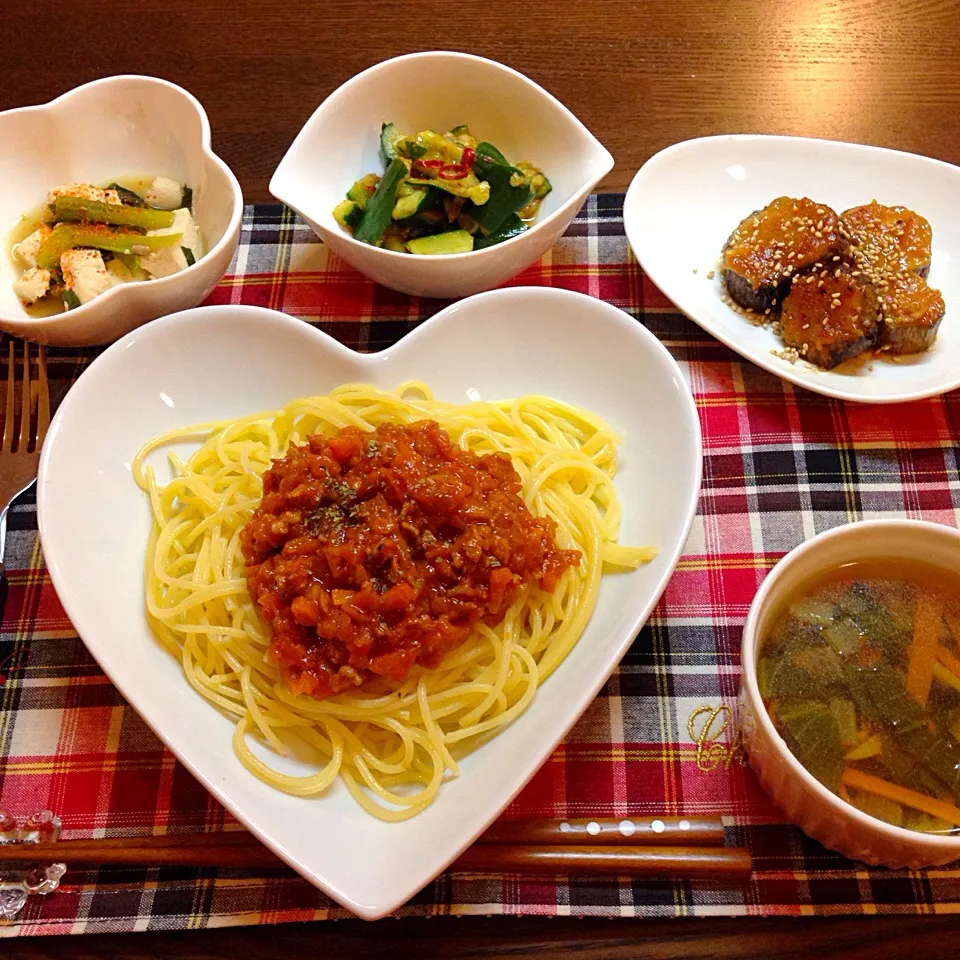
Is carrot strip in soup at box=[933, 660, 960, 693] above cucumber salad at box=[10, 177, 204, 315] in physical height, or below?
below

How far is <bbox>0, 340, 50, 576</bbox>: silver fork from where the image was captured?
3.08m

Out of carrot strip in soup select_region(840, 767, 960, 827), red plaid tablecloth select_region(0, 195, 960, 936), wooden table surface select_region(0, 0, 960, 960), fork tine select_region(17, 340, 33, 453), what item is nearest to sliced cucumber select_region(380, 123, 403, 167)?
red plaid tablecloth select_region(0, 195, 960, 936)

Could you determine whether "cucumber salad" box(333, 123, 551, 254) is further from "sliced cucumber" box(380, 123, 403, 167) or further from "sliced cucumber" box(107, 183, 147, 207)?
"sliced cucumber" box(107, 183, 147, 207)

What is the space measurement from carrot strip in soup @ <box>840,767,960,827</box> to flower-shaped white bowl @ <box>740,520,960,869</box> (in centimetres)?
11

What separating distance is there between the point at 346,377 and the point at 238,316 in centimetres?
45

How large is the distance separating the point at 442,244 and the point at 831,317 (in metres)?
1.59

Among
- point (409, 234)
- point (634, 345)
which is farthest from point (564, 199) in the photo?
point (634, 345)

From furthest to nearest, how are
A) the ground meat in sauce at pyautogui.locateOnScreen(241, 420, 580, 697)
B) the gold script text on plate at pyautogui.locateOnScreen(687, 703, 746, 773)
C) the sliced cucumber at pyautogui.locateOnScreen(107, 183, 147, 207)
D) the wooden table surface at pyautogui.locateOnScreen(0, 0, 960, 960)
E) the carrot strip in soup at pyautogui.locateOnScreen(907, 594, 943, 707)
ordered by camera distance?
the wooden table surface at pyautogui.locateOnScreen(0, 0, 960, 960) → the sliced cucumber at pyautogui.locateOnScreen(107, 183, 147, 207) → the gold script text on plate at pyautogui.locateOnScreen(687, 703, 746, 773) → the ground meat in sauce at pyautogui.locateOnScreen(241, 420, 580, 697) → the carrot strip in soup at pyautogui.locateOnScreen(907, 594, 943, 707)

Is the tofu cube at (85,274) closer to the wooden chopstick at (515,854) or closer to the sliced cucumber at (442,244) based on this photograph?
the sliced cucumber at (442,244)

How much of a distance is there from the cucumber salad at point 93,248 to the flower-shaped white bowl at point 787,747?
2590mm

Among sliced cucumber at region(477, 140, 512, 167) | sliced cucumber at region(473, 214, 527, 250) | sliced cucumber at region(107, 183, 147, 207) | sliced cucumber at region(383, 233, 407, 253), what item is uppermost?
sliced cucumber at region(477, 140, 512, 167)

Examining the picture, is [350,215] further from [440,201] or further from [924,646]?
[924,646]

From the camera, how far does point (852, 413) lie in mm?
3350

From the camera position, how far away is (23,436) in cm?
313
